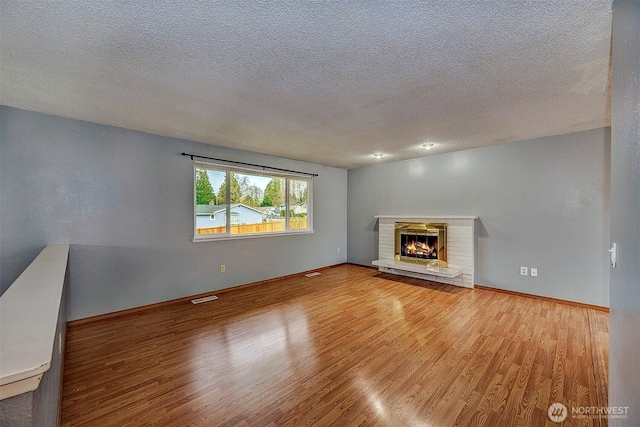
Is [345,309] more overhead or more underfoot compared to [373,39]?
more underfoot

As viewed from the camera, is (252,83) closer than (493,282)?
Yes

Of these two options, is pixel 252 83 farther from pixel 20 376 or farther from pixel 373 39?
pixel 20 376

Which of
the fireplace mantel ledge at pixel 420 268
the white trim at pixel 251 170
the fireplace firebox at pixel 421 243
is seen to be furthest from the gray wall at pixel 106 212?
the fireplace firebox at pixel 421 243

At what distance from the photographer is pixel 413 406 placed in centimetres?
176

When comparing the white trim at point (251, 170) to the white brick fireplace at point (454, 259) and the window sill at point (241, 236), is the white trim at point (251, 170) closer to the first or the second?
the window sill at point (241, 236)

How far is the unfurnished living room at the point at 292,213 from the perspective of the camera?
1.43 metres

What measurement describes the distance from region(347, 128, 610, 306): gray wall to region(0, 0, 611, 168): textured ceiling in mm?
583

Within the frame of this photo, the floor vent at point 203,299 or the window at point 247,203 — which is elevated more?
the window at point 247,203

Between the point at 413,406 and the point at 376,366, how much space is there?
18.3 inches

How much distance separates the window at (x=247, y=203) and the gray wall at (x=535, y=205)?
7.58 feet

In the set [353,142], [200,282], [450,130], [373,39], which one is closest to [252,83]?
[373,39]

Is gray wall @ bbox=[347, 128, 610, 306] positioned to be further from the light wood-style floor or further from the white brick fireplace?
the light wood-style floor

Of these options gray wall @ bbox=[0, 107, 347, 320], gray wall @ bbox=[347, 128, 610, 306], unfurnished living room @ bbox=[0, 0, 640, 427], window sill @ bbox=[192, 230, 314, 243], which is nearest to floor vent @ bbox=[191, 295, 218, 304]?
unfurnished living room @ bbox=[0, 0, 640, 427]

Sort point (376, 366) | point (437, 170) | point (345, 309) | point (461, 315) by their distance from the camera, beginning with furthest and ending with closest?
point (437, 170)
point (345, 309)
point (461, 315)
point (376, 366)
